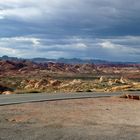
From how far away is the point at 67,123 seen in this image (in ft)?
60.5

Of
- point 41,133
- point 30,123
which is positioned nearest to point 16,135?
point 41,133

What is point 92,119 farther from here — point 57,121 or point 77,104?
point 77,104

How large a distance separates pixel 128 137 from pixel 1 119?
6739 mm

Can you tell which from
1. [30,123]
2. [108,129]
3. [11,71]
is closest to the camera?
[108,129]

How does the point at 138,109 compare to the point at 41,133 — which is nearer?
the point at 41,133

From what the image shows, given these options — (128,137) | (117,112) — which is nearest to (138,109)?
(117,112)

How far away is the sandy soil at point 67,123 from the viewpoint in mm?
14888

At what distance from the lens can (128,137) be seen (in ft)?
49.2

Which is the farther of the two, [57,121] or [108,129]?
[57,121]

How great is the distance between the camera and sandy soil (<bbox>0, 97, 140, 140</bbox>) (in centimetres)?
1489

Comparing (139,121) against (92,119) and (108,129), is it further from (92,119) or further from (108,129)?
(108,129)

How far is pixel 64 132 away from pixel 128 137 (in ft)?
7.76

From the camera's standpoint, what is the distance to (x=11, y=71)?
166875mm

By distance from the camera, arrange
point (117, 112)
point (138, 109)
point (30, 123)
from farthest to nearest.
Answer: point (138, 109) → point (117, 112) → point (30, 123)
